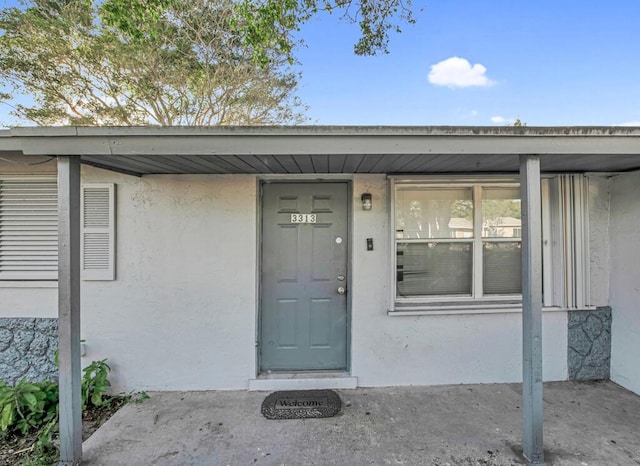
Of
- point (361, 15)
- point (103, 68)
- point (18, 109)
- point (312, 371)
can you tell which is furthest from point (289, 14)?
point (18, 109)

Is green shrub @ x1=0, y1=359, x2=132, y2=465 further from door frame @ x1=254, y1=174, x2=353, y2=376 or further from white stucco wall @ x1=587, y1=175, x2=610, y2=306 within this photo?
white stucco wall @ x1=587, y1=175, x2=610, y2=306

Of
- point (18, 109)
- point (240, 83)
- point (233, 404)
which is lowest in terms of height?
point (233, 404)

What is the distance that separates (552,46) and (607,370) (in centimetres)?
652

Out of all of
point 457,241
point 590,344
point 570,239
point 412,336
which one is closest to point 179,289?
point 412,336

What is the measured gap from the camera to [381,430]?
250cm

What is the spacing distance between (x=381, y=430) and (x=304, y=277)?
1507 millimetres

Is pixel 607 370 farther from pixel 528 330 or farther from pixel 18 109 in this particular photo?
pixel 18 109

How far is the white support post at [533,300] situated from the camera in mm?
2104

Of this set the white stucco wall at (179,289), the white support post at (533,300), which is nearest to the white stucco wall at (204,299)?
the white stucco wall at (179,289)

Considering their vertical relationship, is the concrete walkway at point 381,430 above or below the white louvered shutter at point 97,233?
below

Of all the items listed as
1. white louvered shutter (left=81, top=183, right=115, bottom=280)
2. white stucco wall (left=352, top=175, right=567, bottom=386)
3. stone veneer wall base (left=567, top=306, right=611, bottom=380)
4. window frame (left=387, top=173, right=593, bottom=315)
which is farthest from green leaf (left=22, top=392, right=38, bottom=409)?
stone veneer wall base (left=567, top=306, right=611, bottom=380)

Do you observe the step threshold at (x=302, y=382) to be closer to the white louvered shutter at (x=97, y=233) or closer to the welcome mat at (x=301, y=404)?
the welcome mat at (x=301, y=404)

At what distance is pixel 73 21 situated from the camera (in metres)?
6.77

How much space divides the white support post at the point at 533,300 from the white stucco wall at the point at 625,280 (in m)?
Result: 1.83
